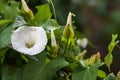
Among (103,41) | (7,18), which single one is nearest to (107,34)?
(103,41)

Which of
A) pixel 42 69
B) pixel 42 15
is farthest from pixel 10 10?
pixel 42 69

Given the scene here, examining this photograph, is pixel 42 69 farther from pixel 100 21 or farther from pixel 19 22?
pixel 100 21

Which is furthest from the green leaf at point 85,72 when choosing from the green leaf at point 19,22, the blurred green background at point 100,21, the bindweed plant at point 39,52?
the blurred green background at point 100,21

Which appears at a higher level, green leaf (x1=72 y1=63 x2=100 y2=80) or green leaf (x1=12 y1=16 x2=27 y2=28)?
green leaf (x1=12 y1=16 x2=27 y2=28)

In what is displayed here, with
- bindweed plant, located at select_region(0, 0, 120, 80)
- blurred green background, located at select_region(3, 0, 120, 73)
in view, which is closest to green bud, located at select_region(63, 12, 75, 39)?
bindweed plant, located at select_region(0, 0, 120, 80)

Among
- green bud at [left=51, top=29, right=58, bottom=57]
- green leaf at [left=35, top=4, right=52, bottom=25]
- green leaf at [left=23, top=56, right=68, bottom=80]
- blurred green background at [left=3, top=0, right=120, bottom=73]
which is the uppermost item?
green leaf at [left=35, top=4, right=52, bottom=25]

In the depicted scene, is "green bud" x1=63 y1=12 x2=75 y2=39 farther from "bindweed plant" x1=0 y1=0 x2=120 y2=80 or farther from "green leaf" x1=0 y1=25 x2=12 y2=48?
"green leaf" x1=0 y1=25 x2=12 y2=48

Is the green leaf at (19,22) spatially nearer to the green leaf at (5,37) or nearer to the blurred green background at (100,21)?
the green leaf at (5,37)
